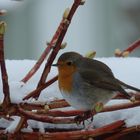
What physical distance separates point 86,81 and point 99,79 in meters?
0.05

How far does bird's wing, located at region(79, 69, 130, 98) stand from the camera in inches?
66.6

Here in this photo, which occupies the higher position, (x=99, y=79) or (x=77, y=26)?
(x=99, y=79)

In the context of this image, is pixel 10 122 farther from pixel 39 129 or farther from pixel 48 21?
pixel 48 21

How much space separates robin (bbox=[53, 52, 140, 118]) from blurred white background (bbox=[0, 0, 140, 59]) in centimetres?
401

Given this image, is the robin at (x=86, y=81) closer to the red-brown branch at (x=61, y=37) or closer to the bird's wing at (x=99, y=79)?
the bird's wing at (x=99, y=79)

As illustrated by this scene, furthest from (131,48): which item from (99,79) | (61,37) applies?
(61,37)

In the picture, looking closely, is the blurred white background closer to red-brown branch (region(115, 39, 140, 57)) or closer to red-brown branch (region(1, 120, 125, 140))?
red-brown branch (region(115, 39, 140, 57))

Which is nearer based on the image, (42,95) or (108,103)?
(42,95)

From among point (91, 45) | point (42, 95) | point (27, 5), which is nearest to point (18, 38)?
point (27, 5)

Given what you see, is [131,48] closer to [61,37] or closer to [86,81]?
[86,81]

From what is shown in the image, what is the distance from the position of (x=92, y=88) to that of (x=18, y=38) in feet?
16.2

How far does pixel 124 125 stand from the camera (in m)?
1.40

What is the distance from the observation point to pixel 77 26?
20.5ft

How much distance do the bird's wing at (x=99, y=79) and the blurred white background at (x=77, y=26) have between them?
4.03m
